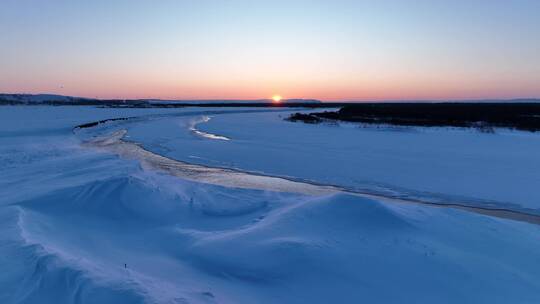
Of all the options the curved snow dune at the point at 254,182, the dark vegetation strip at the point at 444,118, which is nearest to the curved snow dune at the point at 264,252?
the curved snow dune at the point at 254,182

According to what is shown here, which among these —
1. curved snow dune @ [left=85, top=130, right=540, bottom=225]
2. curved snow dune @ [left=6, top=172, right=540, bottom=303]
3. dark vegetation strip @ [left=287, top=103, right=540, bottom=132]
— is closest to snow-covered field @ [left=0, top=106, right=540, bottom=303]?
curved snow dune @ [left=6, top=172, right=540, bottom=303]

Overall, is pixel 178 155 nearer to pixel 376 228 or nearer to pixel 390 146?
pixel 390 146

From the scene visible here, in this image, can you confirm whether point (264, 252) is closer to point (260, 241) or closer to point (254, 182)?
point (260, 241)

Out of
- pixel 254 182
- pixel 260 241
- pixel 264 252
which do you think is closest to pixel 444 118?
pixel 254 182

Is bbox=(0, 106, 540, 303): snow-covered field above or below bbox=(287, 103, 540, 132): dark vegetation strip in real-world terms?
below

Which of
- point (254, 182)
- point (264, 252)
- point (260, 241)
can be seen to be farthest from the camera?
point (254, 182)

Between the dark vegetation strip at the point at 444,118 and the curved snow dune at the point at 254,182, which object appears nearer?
the curved snow dune at the point at 254,182

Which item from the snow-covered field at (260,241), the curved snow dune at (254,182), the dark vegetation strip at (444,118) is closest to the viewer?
the snow-covered field at (260,241)

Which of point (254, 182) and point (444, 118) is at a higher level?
point (444, 118)

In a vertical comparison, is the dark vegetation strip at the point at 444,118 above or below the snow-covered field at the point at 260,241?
above

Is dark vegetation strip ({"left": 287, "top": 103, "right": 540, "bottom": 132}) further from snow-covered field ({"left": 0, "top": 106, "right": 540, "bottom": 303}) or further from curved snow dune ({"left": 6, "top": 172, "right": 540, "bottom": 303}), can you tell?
curved snow dune ({"left": 6, "top": 172, "right": 540, "bottom": 303})

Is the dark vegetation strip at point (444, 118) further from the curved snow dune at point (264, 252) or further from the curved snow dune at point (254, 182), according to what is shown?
the curved snow dune at point (264, 252)
